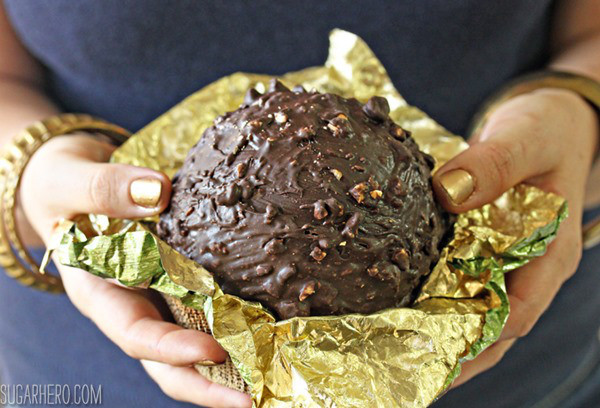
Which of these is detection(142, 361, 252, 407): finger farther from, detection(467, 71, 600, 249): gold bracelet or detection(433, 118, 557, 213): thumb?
detection(467, 71, 600, 249): gold bracelet

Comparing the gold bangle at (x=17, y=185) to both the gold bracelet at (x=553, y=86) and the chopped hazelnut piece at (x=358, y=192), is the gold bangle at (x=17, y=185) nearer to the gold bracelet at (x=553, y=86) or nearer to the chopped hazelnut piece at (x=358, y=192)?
the chopped hazelnut piece at (x=358, y=192)

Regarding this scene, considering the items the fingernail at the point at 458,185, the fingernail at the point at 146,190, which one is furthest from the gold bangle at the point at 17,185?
the fingernail at the point at 458,185

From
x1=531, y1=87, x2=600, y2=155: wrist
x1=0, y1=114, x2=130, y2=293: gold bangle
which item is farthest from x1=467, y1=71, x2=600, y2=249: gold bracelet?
x1=0, y1=114, x2=130, y2=293: gold bangle

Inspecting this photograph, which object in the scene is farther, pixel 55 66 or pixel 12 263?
pixel 55 66

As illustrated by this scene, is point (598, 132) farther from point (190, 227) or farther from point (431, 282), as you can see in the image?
point (190, 227)

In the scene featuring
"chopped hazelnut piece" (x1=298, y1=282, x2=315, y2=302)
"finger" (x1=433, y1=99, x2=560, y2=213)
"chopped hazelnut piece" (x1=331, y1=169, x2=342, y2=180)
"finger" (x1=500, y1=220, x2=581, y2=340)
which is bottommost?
"finger" (x1=500, y1=220, x2=581, y2=340)

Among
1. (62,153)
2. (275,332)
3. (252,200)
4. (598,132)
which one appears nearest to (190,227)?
(252,200)
